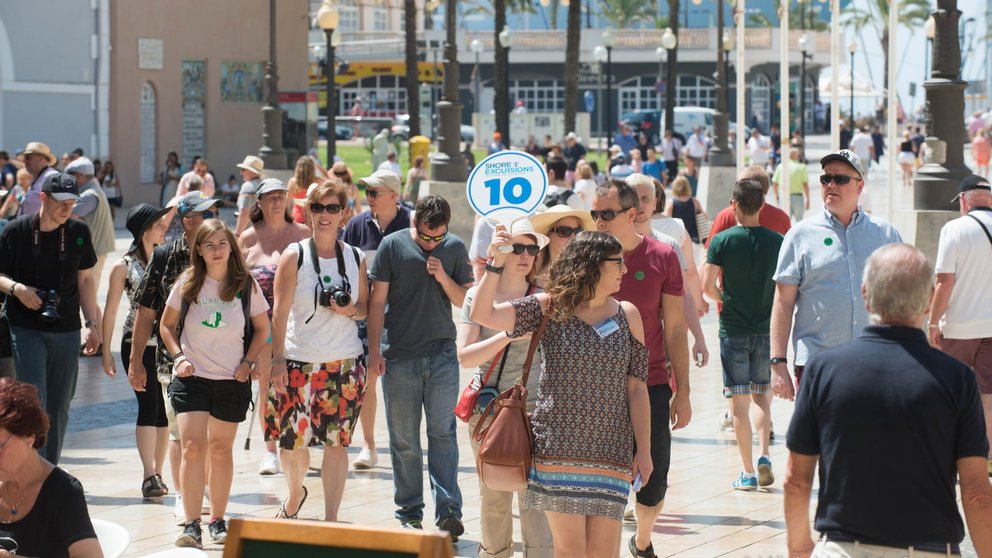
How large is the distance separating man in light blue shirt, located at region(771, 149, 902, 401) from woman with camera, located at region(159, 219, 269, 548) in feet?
8.73

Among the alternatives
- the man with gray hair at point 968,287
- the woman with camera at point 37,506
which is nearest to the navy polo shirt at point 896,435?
the woman with camera at point 37,506

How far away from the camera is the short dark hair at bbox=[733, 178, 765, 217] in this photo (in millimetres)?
8828

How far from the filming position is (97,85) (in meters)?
34.2

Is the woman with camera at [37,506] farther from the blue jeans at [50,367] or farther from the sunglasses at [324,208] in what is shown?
the blue jeans at [50,367]

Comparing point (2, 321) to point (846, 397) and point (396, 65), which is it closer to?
point (846, 397)

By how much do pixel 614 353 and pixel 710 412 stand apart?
6147mm

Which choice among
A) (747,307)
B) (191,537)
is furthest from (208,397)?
(747,307)

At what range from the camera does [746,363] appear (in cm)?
889

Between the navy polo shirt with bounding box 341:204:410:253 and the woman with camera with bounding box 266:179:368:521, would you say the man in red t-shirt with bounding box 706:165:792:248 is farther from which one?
the woman with camera with bounding box 266:179:368:521

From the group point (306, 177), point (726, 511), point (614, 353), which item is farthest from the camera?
point (306, 177)

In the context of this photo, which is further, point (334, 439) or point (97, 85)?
point (97, 85)

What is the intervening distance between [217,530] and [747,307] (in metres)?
3.44

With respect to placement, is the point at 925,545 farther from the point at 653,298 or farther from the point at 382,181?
the point at 382,181

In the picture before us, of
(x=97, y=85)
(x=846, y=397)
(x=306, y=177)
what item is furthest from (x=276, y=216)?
(x=97, y=85)
